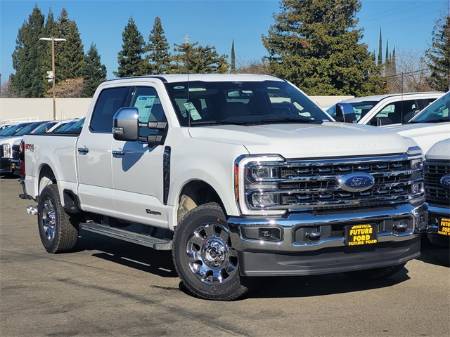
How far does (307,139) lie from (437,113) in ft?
12.4

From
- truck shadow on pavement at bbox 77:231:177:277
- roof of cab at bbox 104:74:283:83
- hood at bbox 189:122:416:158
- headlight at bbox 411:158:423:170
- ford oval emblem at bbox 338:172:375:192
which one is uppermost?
roof of cab at bbox 104:74:283:83

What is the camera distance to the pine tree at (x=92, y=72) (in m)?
80.6

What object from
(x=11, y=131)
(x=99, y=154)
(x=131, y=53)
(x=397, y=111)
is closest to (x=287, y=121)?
(x=99, y=154)

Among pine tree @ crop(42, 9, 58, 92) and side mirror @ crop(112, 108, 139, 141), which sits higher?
pine tree @ crop(42, 9, 58, 92)

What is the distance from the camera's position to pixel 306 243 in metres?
5.76

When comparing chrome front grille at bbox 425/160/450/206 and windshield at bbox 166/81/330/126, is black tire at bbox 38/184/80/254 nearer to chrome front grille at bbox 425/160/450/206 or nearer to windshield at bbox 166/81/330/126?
windshield at bbox 166/81/330/126

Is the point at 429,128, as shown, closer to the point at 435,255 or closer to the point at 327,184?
the point at 435,255

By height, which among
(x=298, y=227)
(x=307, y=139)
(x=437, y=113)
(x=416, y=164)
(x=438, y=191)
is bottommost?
(x=298, y=227)

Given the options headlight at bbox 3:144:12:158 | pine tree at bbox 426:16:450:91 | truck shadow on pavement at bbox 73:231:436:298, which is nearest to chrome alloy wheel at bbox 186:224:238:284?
truck shadow on pavement at bbox 73:231:436:298

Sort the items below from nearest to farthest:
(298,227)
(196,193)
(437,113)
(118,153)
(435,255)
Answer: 1. (298,227)
2. (196,193)
3. (118,153)
4. (435,255)
5. (437,113)

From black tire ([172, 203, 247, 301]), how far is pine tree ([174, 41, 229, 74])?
5056cm

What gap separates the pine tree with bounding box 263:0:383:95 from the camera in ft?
184

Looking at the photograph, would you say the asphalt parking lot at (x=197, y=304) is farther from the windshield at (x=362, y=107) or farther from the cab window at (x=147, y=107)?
the windshield at (x=362, y=107)

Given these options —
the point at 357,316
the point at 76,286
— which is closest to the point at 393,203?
the point at 357,316
